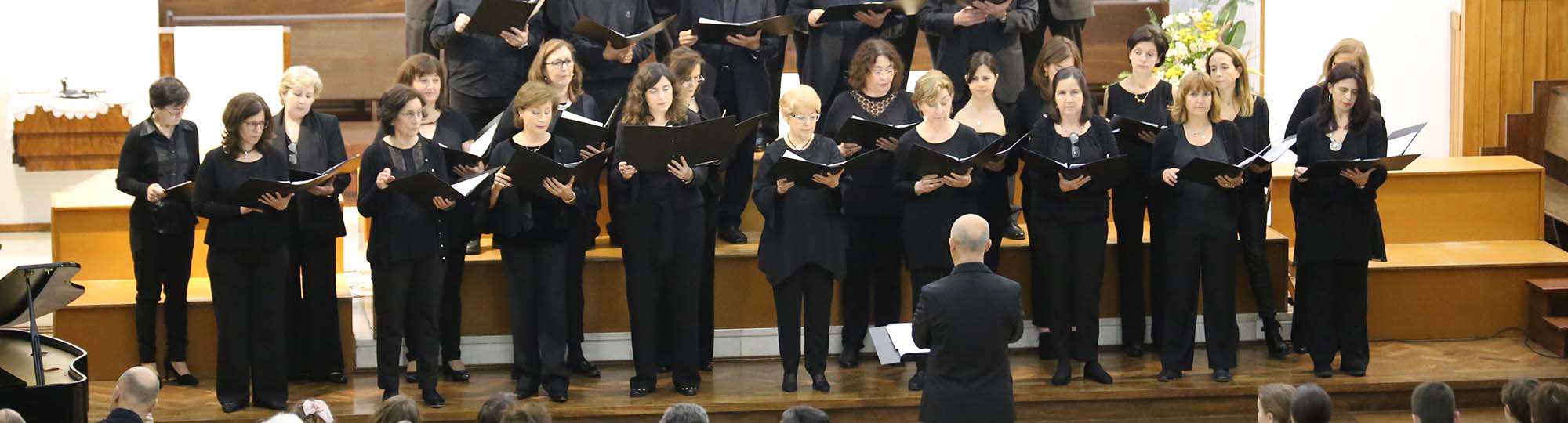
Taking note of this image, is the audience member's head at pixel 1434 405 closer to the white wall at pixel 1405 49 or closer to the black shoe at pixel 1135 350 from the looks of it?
the black shoe at pixel 1135 350

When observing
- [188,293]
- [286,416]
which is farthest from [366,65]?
[286,416]

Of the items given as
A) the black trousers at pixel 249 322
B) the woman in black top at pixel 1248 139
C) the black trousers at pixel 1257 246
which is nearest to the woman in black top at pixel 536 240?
the black trousers at pixel 249 322

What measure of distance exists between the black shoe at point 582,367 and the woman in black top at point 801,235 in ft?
2.56

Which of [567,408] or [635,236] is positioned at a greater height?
[635,236]

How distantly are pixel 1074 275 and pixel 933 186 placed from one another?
2.30 feet

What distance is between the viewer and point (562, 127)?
19.9ft

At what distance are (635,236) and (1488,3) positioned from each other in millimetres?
4897

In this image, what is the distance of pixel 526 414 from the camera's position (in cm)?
411

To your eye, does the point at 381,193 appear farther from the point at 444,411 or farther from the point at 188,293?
the point at 188,293

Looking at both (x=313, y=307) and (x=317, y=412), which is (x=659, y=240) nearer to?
(x=313, y=307)

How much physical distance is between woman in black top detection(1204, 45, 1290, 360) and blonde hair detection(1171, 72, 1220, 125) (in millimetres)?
43

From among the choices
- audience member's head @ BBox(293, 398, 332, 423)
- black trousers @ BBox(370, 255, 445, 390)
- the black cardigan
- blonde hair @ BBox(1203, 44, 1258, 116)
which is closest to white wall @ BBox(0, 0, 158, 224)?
the black cardigan

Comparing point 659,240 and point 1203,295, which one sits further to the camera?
point 1203,295

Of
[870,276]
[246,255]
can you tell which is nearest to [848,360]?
[870,276]
